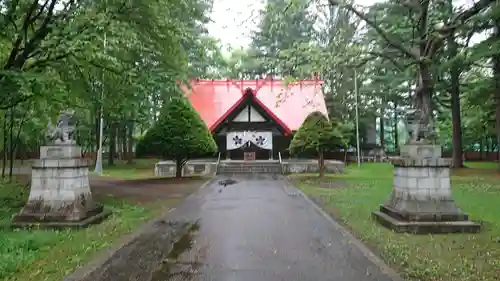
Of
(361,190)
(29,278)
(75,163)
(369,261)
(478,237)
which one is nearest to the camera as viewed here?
(29,278)

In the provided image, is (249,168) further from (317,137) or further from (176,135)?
(176,135)

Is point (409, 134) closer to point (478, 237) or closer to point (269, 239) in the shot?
point (478, 237)

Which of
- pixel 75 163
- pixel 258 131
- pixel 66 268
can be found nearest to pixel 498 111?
pixel 258 131

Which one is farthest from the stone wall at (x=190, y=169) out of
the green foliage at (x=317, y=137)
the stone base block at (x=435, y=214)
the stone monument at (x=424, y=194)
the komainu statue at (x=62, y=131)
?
the stone base block at (x=435, y=214)

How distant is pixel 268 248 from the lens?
6.35 meters

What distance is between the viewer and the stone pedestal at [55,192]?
A: 7.88 metres

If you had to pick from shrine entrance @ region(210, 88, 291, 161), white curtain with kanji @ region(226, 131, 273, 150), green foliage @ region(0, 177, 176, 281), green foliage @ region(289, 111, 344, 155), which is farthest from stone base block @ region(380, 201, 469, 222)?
white curtain with kanji @ region(226, 131, 273, 150)

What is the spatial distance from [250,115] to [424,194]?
2116cm

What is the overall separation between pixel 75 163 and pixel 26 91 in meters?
1.63

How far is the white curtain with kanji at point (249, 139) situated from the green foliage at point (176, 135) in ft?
23.9

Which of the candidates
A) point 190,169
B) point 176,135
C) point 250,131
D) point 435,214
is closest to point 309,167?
point 250,131

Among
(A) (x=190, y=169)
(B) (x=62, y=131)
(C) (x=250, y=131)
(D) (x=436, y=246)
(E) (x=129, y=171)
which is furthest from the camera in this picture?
(C) (x=250, y=131)

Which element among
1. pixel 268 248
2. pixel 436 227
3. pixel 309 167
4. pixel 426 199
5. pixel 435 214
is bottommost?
pixel 268 248

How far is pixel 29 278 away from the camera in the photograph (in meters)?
4.82
